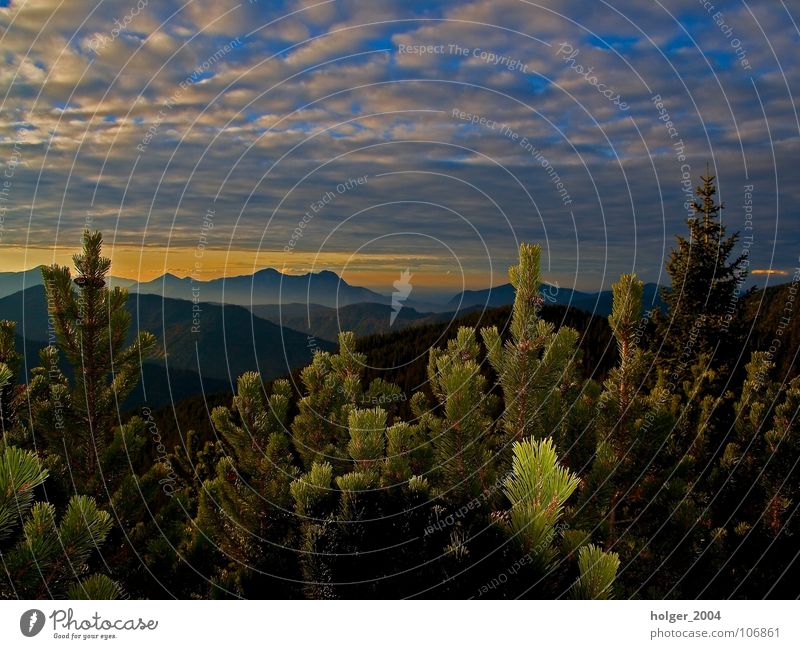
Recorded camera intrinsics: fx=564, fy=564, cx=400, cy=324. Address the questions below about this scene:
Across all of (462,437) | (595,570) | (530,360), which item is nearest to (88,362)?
(462,437)

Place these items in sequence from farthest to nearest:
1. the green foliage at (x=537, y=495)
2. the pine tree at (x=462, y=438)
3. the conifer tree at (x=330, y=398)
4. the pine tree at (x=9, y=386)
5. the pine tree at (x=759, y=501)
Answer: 1. the pine tree at (x=759, y=501)
2. the conifer tree at (x=330, y=398)
3. the pine tree at (x=9, y=386)
4. the pine tree at (x=462, y=438)
5. the green foliage at (x=537, y=495)

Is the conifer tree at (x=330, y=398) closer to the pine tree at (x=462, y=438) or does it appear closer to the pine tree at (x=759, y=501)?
the pine tree at (x=462, y=438)

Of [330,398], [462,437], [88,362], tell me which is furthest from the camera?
[330,398]

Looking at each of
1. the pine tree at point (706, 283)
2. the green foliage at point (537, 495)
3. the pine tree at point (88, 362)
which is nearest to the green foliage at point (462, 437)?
the green foliage at point (537, 495)

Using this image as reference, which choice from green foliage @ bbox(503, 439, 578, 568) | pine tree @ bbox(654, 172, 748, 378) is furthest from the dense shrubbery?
pine tree @ bbox(654, 172, 748, 378)

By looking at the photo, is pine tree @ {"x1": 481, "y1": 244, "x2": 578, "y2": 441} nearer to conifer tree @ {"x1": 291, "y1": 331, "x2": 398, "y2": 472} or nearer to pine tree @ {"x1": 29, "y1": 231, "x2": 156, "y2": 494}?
conifer tree @ {"x1": 291, "y1": 331, "x2": 398, "y2": 472}

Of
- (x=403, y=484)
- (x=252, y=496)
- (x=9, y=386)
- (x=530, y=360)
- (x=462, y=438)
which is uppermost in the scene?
(x=530, y=360)

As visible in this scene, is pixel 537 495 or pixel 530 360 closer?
pixel 537 495

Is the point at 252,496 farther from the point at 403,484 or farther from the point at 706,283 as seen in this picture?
the point at 706,283
